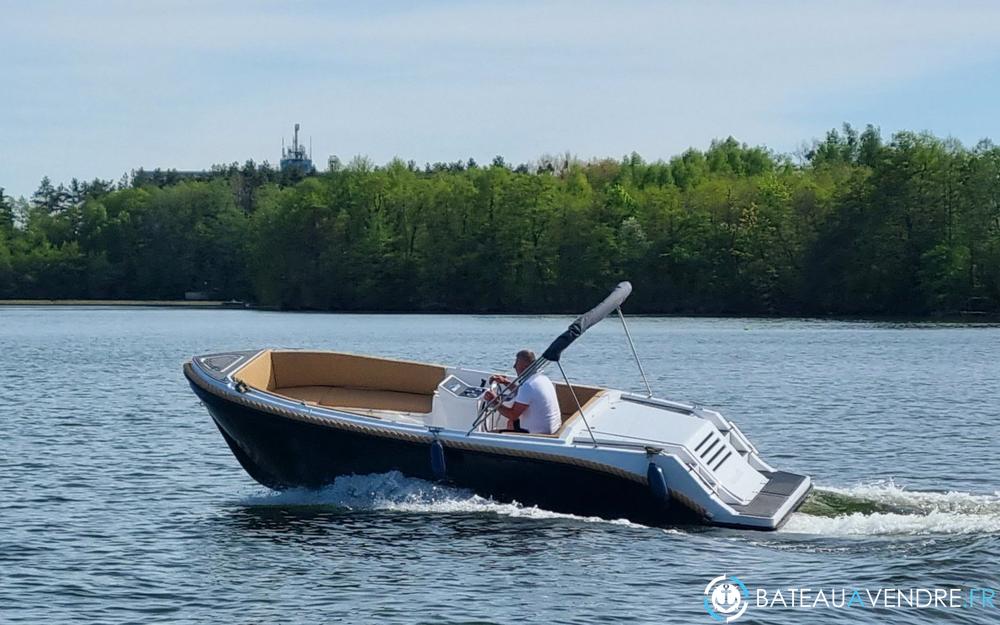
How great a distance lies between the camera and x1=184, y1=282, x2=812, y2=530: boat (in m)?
16.3

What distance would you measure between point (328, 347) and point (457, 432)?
42.9m

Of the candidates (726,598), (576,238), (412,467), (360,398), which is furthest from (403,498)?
(576,238)

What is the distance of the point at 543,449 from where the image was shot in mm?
16703

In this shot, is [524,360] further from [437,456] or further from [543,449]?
[437,456]

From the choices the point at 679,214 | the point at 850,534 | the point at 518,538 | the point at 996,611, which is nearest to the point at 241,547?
the point at 518,538

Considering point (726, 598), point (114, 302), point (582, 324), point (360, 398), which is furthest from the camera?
point (114, 302)

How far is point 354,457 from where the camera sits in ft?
58.3

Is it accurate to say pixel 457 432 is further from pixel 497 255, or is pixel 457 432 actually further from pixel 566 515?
pixel 497 255

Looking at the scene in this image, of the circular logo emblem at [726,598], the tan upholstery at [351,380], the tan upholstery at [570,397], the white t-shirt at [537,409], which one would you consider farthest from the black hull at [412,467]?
the tan upholstery at [570,397]

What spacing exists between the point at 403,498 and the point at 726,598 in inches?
196

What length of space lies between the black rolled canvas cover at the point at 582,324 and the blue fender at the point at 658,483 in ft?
5.70

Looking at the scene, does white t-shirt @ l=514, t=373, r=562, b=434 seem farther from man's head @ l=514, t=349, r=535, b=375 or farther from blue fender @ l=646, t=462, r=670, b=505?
blue fender @ l=646, t=462, r=670, b=505

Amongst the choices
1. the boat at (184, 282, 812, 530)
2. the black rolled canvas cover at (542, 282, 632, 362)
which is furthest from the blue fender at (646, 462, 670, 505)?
the black rolled canvas cover at (542, 282, 632, 362)

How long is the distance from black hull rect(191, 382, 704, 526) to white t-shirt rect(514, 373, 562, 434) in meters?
0.71
